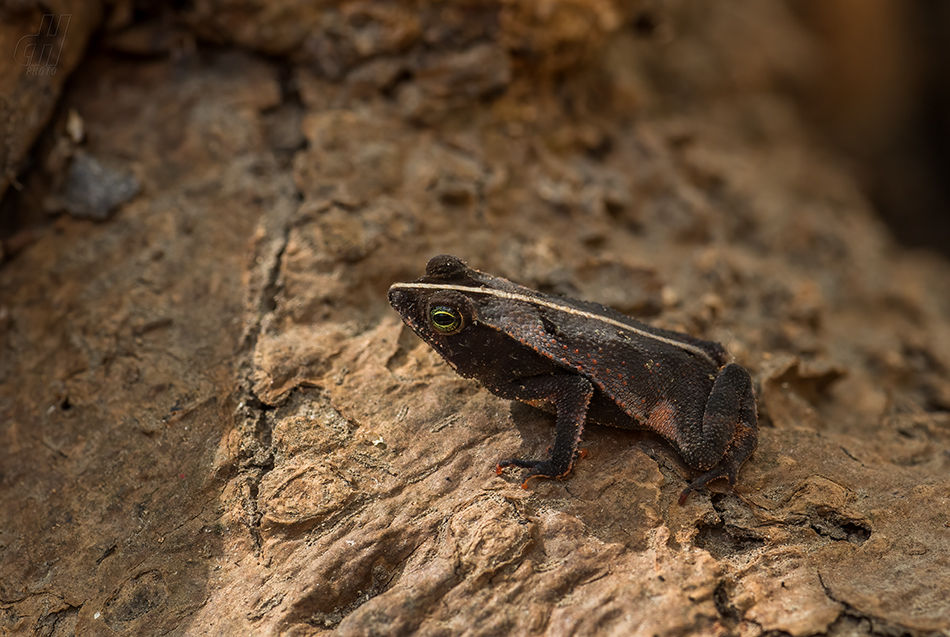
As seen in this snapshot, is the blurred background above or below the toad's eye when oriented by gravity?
above

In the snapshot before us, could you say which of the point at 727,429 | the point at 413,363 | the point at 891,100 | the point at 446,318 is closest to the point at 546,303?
the point at 446,318

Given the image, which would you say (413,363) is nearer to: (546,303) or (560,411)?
(546,303)

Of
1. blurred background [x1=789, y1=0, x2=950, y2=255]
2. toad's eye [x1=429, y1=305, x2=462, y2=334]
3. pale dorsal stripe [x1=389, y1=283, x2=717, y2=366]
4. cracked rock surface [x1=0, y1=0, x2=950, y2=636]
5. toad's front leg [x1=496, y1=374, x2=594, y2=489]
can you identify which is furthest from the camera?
blurred background [x1=789, y1=0, x2=950, y2=255]

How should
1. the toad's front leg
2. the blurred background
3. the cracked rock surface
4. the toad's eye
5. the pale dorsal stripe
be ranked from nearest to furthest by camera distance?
the cracked rock surface → the toad's front leg → the toad's eye → the pale dorsal stripe → the blurred background

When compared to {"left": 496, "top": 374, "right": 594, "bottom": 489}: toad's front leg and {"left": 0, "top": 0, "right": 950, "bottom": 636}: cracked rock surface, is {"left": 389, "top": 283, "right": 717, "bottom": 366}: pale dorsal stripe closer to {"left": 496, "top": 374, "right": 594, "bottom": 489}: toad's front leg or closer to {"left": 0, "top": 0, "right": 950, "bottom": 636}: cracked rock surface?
{"left": 496, "top": 374, "right": 594, "bottom": 489}: toad's front leg

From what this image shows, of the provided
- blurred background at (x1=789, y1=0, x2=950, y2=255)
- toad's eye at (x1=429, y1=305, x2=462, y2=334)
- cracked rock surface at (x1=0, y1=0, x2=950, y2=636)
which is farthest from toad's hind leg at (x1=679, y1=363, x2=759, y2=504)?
blurred background at (x1=789, y1=0, x2=950, y2=255)

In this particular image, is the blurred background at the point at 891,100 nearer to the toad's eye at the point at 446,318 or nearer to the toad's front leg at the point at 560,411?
the toad's front leg at the point at 560,411

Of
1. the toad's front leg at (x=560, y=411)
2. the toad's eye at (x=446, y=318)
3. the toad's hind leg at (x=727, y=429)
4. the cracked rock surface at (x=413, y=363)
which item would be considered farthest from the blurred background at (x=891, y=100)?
the toad's eye at (x=446, y=318)
